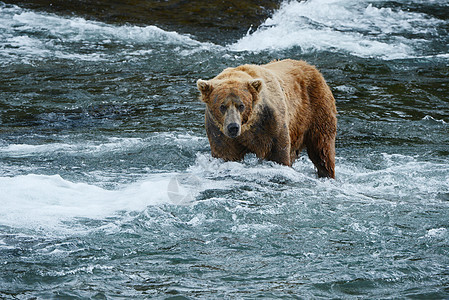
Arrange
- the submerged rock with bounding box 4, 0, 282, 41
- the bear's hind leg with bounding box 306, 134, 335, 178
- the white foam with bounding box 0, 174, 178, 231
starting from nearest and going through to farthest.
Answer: the white foam with bounding box 0, 174, 178, 231 < the bear's hind leg with bounding box 306, 134, 335, 178 < the submerged rock with bounding box 4, 0, 282, 41

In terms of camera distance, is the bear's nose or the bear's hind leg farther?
the bear's hind leg

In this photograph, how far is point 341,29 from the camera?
49.4 feet

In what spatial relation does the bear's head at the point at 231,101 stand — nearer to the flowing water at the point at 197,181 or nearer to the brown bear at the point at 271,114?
the brown bear at the point at 271,114

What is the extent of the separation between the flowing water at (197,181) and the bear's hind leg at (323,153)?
24cm

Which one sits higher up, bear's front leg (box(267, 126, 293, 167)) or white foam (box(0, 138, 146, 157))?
bear's front leg (box(267, 126, 293, 167))

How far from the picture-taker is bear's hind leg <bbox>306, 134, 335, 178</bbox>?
7.34 m

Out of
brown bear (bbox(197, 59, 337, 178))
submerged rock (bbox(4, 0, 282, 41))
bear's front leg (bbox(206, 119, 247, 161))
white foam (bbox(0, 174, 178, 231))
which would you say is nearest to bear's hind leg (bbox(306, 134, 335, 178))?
brown bear (bbox(197, 59, 337, 178))

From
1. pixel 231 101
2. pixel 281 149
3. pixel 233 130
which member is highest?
pixel 231 101

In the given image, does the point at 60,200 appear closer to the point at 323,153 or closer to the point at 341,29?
the point at 323,153

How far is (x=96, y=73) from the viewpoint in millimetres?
11867

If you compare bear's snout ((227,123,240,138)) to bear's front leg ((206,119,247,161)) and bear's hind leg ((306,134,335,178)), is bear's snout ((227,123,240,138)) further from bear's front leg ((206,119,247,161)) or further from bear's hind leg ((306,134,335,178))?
bear's hind leg ((306,134,335,178))

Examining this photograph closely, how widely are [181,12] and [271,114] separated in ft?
36.3

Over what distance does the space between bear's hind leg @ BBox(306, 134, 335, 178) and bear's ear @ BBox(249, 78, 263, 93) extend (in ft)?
4.73

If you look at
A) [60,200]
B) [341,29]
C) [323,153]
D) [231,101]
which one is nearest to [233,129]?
[231,101]
